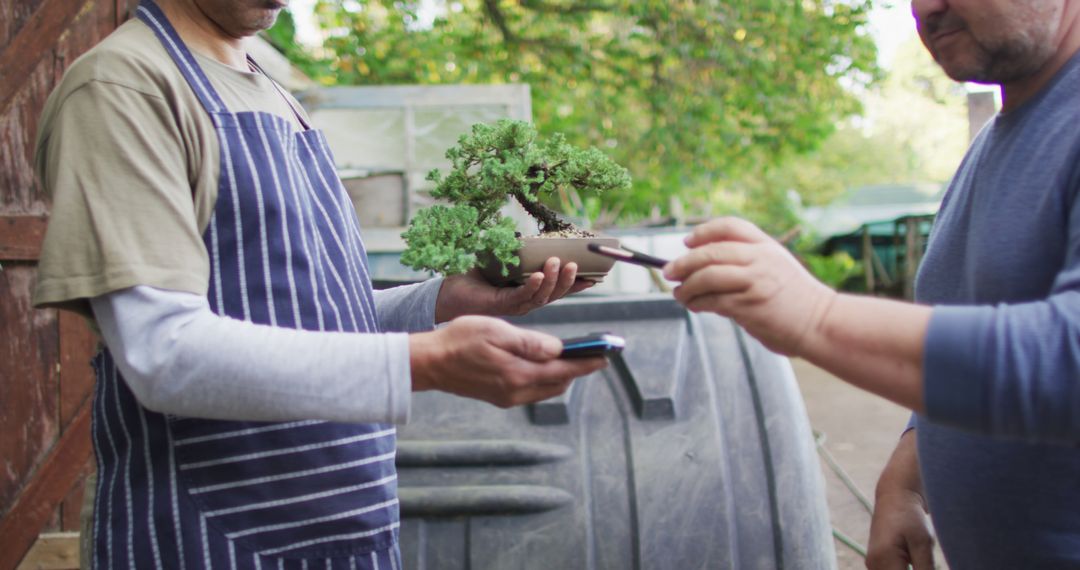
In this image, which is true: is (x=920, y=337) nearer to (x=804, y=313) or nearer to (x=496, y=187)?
(x=804, y=313)

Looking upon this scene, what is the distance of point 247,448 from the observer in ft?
3.98

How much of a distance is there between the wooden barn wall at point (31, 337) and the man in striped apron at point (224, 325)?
78.2 inches

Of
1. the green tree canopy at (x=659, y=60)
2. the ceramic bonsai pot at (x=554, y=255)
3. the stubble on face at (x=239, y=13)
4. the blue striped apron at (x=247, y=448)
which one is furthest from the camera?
the green tree canopy at (x=659, y=60)

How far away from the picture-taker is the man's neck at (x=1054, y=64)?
123 centimetres

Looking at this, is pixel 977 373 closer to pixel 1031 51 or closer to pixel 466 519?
pixel 1031 51

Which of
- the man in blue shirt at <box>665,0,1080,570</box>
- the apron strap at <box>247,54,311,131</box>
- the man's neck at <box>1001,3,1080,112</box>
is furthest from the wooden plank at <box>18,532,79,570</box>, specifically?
the man's neck at <box>1001,3,1080,112</box>

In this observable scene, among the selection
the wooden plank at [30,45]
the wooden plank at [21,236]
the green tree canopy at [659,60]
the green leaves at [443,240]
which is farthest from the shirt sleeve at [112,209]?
the green tree canopy at [659,60]

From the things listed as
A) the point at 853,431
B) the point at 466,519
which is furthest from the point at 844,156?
the point at 466,519

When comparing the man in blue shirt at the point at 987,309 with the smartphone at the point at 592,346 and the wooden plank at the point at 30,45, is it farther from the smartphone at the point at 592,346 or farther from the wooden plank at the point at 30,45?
the wooden plank at the point at 30,45

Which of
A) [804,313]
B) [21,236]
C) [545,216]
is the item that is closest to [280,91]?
[545,216]

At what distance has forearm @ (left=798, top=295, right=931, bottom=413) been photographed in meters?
1.02

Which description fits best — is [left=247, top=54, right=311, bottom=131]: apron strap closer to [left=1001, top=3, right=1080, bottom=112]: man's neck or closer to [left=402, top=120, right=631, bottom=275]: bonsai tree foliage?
[left=402, top=120, right=631, bottom=275]: bonsai tree foliage

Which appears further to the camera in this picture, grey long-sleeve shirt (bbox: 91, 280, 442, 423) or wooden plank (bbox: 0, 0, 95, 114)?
wooden plank (bbox: 0, 0, 95, 114)

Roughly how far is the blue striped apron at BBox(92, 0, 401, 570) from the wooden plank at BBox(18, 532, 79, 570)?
6.91 feet
